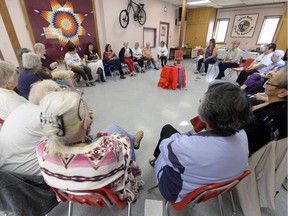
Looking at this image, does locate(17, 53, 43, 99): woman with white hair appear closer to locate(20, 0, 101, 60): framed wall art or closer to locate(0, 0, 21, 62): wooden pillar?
locate(0, 0, 21, 62): wooden pillar

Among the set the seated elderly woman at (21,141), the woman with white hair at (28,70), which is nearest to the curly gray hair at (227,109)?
the seated elderly woman at (21,141)

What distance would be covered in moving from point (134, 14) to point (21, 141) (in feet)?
21.6

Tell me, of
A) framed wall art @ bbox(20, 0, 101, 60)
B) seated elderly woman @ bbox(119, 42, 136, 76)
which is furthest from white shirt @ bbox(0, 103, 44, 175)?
seated elderly woman @ bbox(119, 42, 136, 76)

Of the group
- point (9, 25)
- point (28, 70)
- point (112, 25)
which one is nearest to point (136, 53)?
point (112, 25)

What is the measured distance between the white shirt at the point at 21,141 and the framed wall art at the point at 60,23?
4156 millimetres

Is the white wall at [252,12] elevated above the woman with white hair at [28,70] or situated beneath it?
elevated above

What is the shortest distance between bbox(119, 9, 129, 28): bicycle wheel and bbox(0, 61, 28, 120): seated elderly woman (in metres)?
5.16

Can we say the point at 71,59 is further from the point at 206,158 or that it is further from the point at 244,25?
the point at 244,25

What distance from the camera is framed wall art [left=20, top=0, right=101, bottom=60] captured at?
3859mm

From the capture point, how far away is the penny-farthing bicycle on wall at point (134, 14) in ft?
18.7

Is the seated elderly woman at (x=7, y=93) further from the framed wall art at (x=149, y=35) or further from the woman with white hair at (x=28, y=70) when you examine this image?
the framed wall art at (x=149, y=35)

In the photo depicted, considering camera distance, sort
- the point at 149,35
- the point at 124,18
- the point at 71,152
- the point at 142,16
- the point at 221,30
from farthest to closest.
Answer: the point at 221,30 → the point at 149,35 → the point at 142,16 → the point at 124,18 → the point at 71,152

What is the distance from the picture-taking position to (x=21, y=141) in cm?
96

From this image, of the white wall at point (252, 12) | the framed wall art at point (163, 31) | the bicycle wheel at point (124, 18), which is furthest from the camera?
the framed wall art at point (163, 31)
